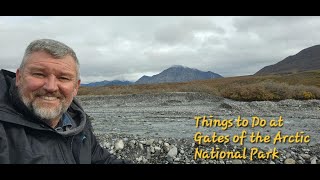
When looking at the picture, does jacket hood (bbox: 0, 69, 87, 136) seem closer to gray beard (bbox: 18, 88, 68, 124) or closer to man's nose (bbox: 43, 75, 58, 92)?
gray beard (bbox: 18, 88, 68, 124)

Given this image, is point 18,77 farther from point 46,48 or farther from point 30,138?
point 30,138

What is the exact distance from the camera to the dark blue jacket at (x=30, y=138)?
2.77 meters

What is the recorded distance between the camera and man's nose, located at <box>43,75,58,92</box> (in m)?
3.22

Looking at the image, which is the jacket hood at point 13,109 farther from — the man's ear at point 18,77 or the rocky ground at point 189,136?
the rocky ground at point 189,136

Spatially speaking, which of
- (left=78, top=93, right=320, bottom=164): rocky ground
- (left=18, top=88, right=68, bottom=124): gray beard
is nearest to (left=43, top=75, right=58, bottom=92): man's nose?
(left=18, top=88, right=68, bottom=124): gray beard

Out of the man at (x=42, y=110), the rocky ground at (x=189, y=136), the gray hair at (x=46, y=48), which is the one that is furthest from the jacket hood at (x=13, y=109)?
the rocky ground at (x=189, y=136)

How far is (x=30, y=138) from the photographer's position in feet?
9.77

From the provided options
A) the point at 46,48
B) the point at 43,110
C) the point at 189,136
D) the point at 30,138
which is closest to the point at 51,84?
the point at 43,110

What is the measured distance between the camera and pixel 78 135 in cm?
351

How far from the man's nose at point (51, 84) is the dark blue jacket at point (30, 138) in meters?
0.31

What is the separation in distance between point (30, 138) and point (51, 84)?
0.61m

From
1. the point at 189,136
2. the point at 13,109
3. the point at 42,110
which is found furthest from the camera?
the point at 189,136
